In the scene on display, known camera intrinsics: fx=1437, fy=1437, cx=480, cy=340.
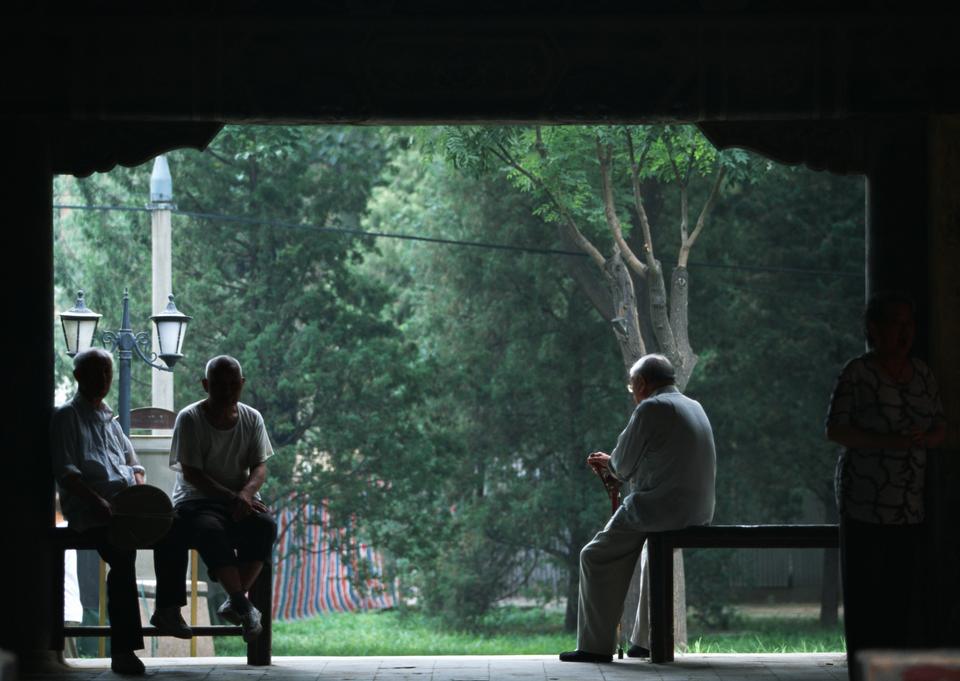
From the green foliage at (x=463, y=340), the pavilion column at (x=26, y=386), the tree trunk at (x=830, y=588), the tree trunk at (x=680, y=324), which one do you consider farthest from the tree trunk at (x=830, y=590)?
the pavilion column at (x=26, y=386)

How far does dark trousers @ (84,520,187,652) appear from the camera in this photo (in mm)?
6293

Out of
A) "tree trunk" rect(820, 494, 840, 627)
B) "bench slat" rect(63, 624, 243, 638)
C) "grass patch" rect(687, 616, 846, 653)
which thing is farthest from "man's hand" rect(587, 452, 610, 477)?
"tree trunk" rect(820, 494, 840, 627)

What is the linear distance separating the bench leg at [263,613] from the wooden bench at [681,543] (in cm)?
178

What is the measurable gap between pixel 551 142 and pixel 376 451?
19.7 ft

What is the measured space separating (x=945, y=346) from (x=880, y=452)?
1.11 meters

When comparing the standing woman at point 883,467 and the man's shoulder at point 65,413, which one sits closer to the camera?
the standing woman at point 883,467

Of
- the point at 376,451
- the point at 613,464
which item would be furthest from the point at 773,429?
the point at 613,464

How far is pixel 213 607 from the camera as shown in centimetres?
1956

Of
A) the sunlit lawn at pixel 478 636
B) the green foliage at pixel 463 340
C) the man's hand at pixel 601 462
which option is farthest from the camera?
the green foliage at pixel 463 340

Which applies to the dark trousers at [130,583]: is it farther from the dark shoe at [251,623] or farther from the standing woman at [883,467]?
the standing woman at [883,467]

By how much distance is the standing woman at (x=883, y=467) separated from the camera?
5.14m

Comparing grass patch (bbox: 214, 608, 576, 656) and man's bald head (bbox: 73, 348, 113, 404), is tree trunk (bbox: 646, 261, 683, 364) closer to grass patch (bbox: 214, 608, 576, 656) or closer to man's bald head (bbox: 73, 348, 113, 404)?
grass patch (bbox: 214, 608, 576, 656)

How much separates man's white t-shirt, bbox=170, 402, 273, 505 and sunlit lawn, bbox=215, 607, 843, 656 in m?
12.2

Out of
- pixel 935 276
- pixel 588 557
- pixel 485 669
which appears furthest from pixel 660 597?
pixel 935 276
